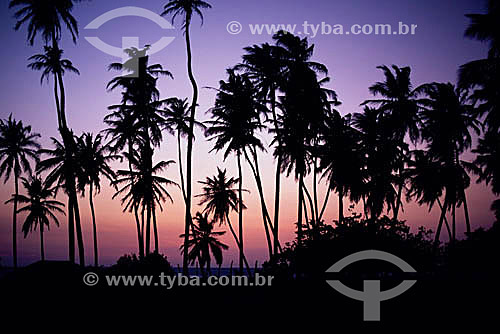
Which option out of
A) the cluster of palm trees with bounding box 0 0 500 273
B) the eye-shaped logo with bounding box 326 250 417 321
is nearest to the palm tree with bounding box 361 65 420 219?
the cluster of palm trees with bounding box 0 0 500 273

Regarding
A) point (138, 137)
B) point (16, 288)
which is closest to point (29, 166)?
point (138, 137)

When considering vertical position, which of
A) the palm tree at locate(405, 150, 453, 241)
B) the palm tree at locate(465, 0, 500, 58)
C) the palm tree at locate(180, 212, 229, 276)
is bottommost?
the palm tree at locate(180, 212, 229, 276)

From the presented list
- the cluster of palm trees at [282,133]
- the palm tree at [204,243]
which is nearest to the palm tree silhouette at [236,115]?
the cluster of palm trees at [282,133]

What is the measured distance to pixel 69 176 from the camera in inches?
1142

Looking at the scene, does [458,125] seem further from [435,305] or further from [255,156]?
[435,305]

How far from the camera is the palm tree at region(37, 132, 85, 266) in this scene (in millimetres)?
26422

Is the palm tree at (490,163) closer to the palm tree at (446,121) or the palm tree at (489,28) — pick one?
the palm tree at (446,121)

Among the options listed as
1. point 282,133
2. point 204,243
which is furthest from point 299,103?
point 204,243

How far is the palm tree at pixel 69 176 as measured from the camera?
2642 cm

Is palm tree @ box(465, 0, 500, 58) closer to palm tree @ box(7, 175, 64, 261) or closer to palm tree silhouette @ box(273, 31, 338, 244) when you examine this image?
palm tree silhouette @ box(273, 31, 338, 244)

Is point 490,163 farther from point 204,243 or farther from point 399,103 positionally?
point 204,243

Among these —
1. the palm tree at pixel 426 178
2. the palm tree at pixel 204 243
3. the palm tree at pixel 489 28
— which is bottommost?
the palm tree at pixel 204 243

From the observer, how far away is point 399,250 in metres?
17.5

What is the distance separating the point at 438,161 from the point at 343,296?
2860 centimetres
